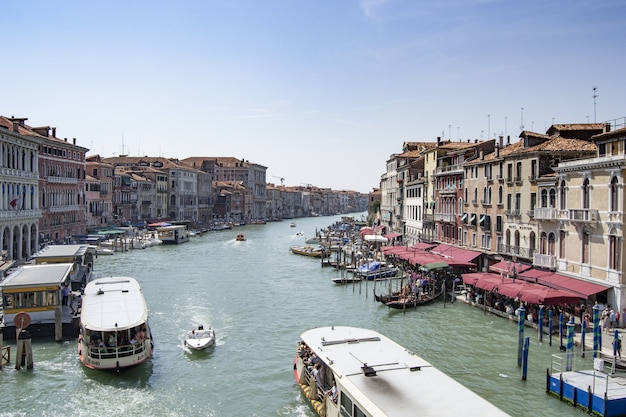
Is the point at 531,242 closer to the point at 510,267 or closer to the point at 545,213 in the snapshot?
the point at 510,267

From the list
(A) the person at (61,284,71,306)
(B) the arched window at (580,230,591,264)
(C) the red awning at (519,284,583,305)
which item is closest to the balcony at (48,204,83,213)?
(A) the person at (61,284,71,306)

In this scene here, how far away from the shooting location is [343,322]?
66.3 feet

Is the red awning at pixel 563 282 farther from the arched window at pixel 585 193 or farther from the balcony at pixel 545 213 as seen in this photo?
the arched window at pixel 585 193

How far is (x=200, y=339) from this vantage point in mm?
16531

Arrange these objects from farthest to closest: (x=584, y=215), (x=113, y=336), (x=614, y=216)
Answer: (x=584, y=215), (x=614, y=216), (x=113, y=336)

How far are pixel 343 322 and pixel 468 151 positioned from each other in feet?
45.9

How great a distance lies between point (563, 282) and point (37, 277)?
16630mm

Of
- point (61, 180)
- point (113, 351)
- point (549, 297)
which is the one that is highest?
point (61, 180)

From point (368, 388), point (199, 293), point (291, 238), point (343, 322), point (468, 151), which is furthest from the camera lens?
point (291, 238)

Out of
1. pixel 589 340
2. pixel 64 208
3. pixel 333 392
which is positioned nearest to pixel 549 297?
pixel 589 340

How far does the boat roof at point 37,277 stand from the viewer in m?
16.6

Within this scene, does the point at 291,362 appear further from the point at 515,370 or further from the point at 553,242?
the point at 553,242

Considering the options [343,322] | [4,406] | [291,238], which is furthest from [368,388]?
[291,238]

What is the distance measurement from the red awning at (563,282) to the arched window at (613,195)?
2469mm
